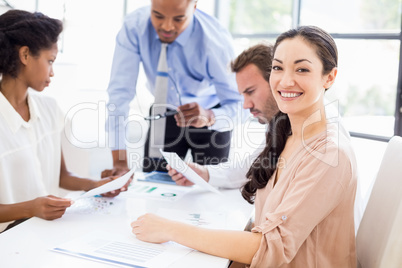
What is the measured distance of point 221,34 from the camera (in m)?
2.23

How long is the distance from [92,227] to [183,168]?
46cm

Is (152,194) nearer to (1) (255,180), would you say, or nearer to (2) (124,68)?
(1) (255,180)

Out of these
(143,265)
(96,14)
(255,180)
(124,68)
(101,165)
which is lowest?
(101,165)

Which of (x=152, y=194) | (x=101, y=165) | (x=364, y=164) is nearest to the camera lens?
(x=152, y=194)

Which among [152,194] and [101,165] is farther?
[101,165]

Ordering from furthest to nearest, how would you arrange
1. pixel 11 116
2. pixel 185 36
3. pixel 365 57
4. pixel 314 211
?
pixel 365 57 < pixel 185 36 < pixel 11 116 < pixel 314 211

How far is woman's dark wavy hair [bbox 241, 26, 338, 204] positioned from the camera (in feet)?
3.86

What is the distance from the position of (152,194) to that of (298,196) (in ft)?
2.34

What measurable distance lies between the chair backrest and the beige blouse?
0.07 m

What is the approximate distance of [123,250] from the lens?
A: 1.07 metres

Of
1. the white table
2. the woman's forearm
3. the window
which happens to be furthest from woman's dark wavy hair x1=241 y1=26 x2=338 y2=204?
the window

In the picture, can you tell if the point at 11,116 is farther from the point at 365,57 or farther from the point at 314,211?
the point at 365,57

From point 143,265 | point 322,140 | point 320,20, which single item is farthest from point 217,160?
point 320,20

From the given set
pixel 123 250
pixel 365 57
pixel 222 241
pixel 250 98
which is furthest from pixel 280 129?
pixel 365 57
